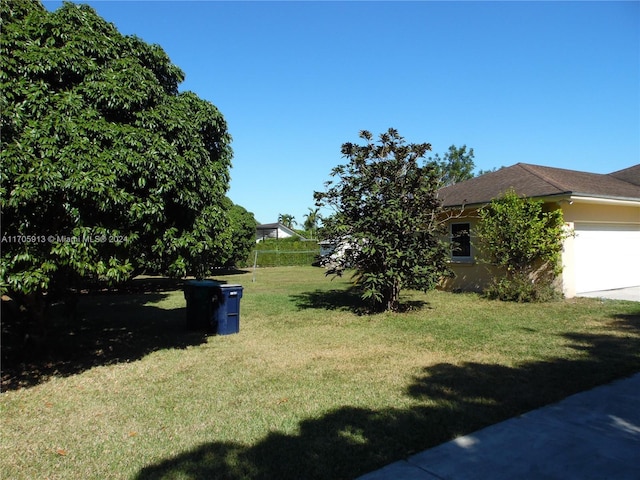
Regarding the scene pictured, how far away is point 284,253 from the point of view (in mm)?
37500

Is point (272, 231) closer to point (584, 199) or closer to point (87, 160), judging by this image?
point (584, 199)

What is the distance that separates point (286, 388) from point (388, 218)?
562 cm

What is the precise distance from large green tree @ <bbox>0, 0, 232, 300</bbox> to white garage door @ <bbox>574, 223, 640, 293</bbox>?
11.1 metres

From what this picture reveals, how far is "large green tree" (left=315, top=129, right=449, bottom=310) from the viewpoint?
10.3 metres

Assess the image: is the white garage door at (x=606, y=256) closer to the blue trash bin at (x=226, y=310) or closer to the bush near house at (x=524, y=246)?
the bush near house at (x=524, y=246)

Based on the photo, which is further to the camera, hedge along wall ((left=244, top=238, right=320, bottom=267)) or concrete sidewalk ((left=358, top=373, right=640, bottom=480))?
hedge along wall ((left=244, top=238, right=320, bottom=267))

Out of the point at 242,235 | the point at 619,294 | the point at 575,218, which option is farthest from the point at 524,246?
the point at 242,235

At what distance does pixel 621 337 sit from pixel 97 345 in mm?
9318

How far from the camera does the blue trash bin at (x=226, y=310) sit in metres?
8.88

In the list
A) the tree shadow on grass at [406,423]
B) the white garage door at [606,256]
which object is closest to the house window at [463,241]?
the white garage door at [606,256]

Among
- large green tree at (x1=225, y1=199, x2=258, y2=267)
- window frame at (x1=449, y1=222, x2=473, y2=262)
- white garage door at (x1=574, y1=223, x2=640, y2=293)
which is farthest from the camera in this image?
large green tree at (x1=225, y1=199, x2=258, y2=267)

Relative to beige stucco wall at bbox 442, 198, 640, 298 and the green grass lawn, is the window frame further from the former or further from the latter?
the green grass lawn

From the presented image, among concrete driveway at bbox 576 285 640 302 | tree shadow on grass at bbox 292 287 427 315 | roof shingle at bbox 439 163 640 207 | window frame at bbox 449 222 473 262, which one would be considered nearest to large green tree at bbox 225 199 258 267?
tree shadow on grass at bbox 292 287 427 315

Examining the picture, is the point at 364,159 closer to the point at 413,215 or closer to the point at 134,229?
the point at 413,215
